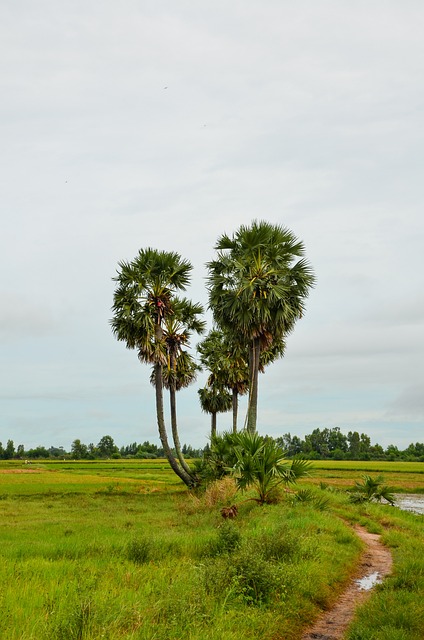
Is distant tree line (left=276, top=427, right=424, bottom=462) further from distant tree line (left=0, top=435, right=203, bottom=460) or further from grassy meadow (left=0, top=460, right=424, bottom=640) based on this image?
grassy meadow (left=0, top=460, right=424, bottom=640)

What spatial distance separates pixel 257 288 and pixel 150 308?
10.3 meters

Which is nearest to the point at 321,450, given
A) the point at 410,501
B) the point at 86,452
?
the point at 86,452

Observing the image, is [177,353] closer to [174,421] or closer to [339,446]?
[174,421]

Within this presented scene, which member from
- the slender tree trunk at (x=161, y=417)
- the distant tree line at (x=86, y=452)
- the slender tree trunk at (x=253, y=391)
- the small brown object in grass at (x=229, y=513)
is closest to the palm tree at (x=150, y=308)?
the slender tree trunk at (x=161, y=417)

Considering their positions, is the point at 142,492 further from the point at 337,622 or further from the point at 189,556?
the point at 337,622

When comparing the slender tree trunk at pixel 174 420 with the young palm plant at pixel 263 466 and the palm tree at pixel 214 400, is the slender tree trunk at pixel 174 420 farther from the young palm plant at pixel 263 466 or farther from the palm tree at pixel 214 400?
the young palm plant at pixel 263 466

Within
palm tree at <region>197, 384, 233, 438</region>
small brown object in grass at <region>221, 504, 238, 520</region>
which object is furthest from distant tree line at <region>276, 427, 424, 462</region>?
small brown object in grass at <region>221, 504, 238, 520</region>

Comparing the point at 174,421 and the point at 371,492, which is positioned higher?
the point at 174,421

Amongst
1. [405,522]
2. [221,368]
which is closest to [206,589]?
[405,522]

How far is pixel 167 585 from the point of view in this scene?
8.24 metres

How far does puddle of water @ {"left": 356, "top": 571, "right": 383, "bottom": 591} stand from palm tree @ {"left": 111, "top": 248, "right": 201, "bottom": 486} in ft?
83.4

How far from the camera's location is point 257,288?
93.1ft

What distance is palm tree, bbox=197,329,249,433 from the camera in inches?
1870

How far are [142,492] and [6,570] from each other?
2900 cm
